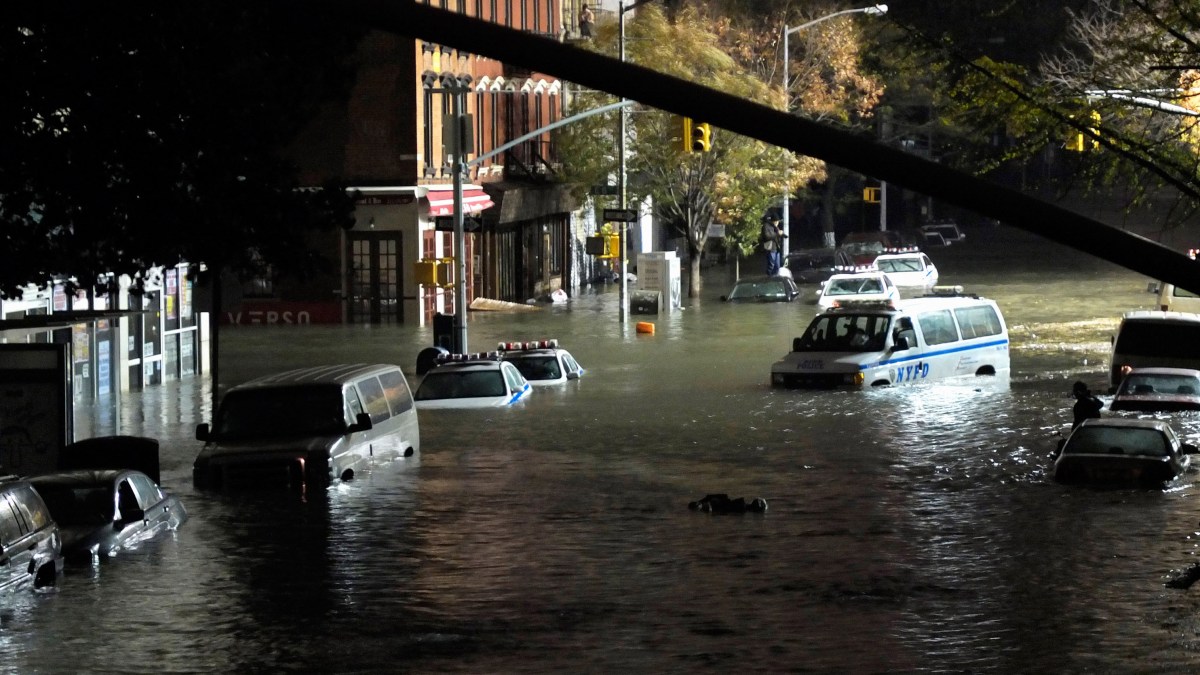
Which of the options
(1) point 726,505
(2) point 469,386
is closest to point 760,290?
(2) point 469,386

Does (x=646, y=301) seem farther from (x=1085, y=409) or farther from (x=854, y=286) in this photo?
(x=1085, y=409)

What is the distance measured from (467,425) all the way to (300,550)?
411 inches

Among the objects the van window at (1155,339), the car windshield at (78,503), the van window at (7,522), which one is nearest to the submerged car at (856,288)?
the van window at (1155,339)

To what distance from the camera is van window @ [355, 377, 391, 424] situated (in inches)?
866

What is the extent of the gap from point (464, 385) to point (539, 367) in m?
4.19

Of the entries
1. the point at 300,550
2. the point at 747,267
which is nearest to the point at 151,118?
the point at 300,550

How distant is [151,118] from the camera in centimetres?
1608

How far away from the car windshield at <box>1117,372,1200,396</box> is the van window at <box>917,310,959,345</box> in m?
6.04

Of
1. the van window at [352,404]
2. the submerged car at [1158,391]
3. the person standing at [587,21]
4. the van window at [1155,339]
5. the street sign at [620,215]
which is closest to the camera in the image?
the van window at [352,404]

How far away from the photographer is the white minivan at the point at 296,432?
2073 cm

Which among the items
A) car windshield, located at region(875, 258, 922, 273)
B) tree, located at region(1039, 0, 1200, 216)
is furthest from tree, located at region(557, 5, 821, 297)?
tree, located at region(1039, 0, 1200, 216)

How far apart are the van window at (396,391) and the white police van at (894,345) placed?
36.7ft

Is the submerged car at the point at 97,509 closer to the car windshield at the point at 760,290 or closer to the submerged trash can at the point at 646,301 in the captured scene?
the submerged trash can at the point at 646,301

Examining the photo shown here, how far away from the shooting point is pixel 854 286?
5438 cm
